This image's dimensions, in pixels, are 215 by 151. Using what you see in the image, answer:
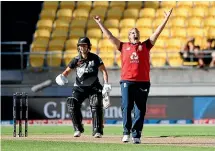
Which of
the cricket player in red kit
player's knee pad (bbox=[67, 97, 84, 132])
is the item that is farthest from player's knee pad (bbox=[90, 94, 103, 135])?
the cricket player in red kit

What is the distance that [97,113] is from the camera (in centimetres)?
1597

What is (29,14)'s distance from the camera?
31516 mm

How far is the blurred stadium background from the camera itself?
24.8m

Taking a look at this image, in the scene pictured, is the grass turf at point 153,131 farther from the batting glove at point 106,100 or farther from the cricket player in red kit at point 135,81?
the cricket player in red kit at point 135,81

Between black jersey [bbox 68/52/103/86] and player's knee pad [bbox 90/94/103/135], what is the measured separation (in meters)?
0.33

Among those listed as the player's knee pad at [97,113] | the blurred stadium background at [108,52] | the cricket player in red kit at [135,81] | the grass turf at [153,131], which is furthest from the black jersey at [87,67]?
the blurred stadium background at [108,52]

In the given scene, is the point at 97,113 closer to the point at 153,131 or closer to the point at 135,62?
the point at 135,62

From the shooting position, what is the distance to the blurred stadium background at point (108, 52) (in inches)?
977

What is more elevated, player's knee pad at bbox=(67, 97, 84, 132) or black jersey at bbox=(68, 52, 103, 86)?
black jersey at bbox=(68, 52, 103, 86)

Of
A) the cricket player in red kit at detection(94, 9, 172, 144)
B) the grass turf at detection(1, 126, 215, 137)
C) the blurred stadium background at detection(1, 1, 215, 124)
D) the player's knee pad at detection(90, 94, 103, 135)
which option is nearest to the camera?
the cricket player in red kit at detection(94, 9, 172, 144)

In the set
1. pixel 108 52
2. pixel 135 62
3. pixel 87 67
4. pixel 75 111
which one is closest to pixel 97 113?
pixel 75 111

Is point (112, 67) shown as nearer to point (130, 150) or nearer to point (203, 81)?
point (203, 81)

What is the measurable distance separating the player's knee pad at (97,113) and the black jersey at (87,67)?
33cm

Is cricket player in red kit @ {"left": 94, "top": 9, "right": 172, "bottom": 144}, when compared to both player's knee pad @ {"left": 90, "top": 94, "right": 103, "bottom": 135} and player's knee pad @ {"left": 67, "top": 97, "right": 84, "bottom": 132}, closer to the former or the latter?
player's knee pad @ {"left": 90, "top": 94, "right": 103, "bottom": 135}
